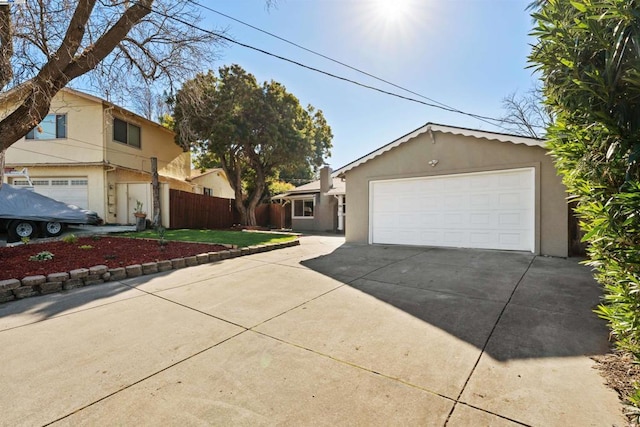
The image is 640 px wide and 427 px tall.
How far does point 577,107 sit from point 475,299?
9.23 feet

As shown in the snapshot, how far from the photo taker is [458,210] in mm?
8398

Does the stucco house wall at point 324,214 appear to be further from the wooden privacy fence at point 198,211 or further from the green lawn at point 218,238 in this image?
the green lawn at point 218,238

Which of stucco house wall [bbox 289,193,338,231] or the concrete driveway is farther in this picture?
stucco house wall [bbox 289,193,338,231]

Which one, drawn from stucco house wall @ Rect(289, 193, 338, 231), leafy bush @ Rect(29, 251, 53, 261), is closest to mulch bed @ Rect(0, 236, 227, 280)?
leafy bush @ Rect(29, 251, 53, 261)

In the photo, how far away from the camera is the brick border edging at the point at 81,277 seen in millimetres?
4469

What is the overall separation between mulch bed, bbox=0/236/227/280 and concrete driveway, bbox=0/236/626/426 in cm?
121

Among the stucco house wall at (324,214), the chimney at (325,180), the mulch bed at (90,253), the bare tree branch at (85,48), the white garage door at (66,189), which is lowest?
the mulch bed at (90,253)

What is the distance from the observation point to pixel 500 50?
955 centimetres

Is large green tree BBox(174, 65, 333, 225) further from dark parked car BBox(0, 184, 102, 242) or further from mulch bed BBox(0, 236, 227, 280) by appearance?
mulch bed BBox(0, 236, 227, 280)

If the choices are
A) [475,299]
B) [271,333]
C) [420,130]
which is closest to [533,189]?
[420,130]

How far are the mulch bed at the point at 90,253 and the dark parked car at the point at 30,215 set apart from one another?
2.33 metres

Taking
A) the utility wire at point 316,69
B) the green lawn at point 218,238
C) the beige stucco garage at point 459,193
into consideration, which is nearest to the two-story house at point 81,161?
the green lawn at point 218,238

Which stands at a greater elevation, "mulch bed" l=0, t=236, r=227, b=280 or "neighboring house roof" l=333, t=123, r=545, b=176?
"neighboring house roof" l=333, t=123, r=545, b=176

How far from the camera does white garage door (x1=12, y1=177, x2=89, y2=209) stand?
14.2m
